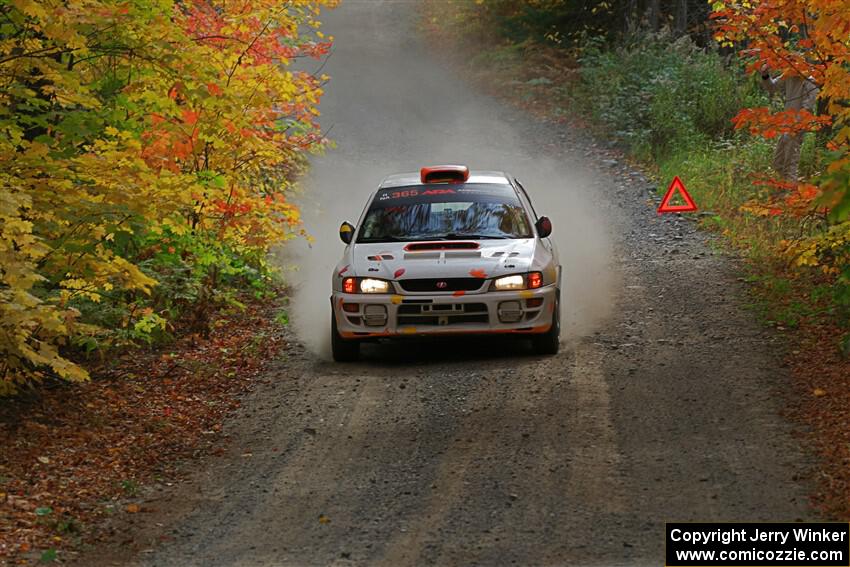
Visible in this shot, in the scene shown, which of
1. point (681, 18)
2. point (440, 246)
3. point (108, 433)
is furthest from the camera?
point (681, 18)

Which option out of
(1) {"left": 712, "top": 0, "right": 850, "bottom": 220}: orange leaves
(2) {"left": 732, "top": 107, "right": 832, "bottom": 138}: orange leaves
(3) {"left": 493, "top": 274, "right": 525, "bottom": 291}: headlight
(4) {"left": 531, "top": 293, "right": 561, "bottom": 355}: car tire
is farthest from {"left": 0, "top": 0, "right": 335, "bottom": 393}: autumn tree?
(1) {"left": 712, "top": 0, "right": 850, "bottom": 220}: orange leaves

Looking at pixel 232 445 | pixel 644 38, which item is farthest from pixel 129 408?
pixel 644 38

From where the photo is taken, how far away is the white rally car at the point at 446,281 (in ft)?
36.7

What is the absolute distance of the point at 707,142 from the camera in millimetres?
23406

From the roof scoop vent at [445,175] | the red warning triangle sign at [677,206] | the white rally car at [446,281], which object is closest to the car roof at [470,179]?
the roof scoop vent at [445,175]

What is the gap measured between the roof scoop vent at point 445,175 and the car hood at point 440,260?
4.78 ft

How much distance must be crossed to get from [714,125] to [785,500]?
1818 centimetres

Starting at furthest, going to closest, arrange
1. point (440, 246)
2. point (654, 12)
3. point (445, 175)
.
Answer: point (654, 12)
point (445, 175)
point (440, 246)

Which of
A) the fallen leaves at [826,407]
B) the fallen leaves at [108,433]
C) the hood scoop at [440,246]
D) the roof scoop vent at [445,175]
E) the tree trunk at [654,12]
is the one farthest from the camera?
the tree trunk at [654,12]

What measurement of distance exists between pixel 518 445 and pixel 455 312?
8.49ft

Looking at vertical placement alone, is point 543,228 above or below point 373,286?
above

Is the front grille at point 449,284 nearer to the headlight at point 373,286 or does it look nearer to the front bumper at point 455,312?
the front bumper at point 455,312

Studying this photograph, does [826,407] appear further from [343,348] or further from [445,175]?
[445,175]

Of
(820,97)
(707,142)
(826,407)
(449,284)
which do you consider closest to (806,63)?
(820,97)
